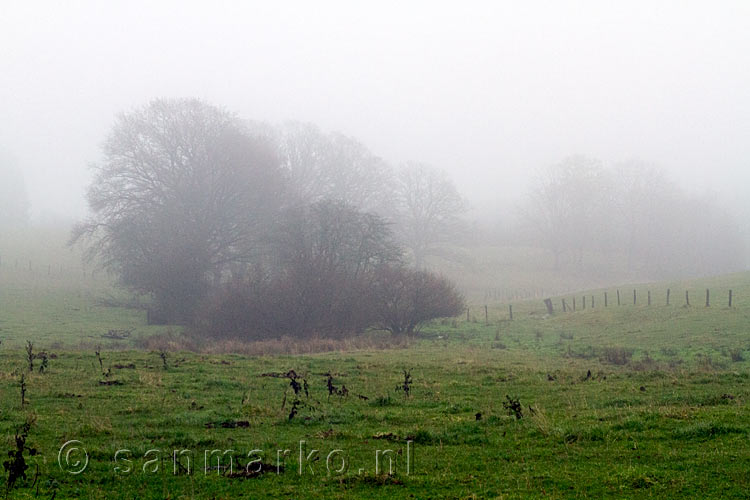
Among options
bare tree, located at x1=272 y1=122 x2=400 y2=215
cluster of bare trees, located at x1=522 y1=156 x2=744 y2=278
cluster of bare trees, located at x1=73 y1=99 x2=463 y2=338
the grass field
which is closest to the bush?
cluster of bare trees, located at x1=73 y1=99 x2=463 y2=338

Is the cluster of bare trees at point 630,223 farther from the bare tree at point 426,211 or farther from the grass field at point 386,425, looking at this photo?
the grass field at point 386,425

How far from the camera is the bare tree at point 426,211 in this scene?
73750 mm

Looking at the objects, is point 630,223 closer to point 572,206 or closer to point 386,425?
point 572,206

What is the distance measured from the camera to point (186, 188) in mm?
45594

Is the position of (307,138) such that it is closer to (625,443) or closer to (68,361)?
(68,361)

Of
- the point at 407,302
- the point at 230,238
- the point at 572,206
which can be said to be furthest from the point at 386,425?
the point at 572,206

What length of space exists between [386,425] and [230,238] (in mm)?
37258

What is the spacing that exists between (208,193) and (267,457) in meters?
39.8

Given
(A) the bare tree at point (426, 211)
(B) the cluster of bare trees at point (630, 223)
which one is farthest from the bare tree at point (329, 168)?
(B) the cluster of bare trees at point (630, 223)

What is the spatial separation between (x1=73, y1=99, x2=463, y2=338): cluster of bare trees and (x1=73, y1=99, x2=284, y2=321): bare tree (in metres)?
0.08

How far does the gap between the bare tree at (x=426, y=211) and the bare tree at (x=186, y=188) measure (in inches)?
1141

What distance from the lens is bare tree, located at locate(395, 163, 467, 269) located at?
73750mm

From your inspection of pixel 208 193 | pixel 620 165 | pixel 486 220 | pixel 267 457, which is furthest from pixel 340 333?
pixel 486 220

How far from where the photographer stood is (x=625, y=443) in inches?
A: 349
